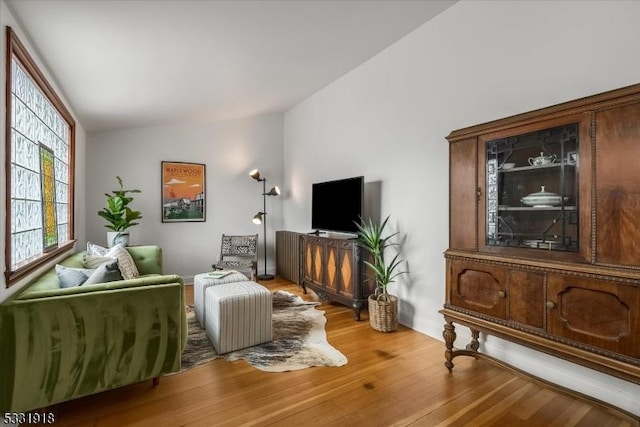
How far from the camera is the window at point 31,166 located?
1905 mm

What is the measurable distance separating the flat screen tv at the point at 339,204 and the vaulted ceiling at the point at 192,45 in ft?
4.75

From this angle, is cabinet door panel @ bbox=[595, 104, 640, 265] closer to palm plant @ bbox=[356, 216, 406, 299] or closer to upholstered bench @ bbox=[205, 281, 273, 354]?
palm plant @ bbox=[356, 216, 406, 299]

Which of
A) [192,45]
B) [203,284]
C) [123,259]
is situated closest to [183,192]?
[123,259]

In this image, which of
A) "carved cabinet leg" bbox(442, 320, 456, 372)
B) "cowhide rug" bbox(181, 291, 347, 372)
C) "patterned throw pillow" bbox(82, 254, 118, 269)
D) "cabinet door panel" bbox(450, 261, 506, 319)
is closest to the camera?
"cabinet door panel" bbox(450, 261, 506, 319)

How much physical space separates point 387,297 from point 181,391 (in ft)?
6.33

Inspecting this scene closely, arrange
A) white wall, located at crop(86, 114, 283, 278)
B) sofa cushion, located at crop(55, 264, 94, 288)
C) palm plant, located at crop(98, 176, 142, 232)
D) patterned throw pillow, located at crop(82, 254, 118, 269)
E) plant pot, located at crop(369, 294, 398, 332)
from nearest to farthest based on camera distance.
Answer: sofa cushion, located at crop(55, 264, 94, 288) → patterned throw pillow, located at crop(82, 254, 118, 269) → plant pot, located at crop(369, 294, 398, 332) → palm plant, located at crop(98, 176, 142, 232) → white wall, located at crop(86, 114, 283, 278)

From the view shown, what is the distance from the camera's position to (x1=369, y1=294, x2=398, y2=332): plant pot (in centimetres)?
302

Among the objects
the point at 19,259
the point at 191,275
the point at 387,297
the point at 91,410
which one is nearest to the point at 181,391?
the point at 91,410

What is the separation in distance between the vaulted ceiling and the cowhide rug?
8.08ft

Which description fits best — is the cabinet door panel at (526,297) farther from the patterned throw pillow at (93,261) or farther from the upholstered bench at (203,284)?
the patterned throw pillow at (93,261)

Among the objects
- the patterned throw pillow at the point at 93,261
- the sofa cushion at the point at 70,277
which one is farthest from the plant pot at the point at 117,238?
the sofa cushion at the point at 70,277

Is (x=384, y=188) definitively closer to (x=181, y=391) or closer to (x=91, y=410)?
(x=181, y=391)

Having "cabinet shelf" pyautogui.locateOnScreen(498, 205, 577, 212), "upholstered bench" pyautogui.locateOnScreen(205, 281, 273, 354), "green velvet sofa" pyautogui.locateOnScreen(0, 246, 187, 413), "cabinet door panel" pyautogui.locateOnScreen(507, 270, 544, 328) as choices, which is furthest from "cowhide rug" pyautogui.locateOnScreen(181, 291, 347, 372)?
"cabinet shelf" pyautogui.locateOnScreen(498, 205, 577, 212)

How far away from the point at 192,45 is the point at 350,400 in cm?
289
